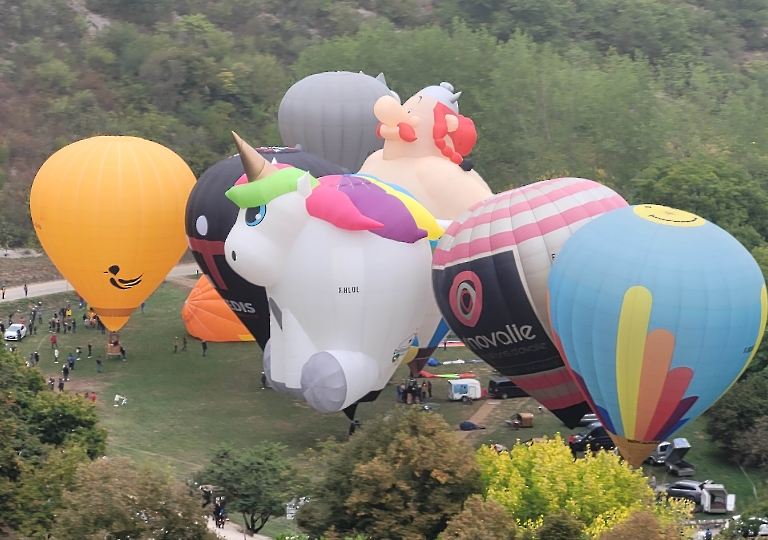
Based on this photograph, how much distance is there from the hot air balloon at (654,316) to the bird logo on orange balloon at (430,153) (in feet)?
31.0

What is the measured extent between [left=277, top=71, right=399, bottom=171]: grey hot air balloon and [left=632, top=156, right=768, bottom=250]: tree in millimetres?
11052

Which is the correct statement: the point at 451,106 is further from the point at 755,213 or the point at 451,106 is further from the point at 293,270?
the point at 755,213

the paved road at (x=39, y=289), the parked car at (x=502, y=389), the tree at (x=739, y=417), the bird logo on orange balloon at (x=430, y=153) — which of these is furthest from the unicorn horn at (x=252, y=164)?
the paved road at (x=39, y=289)

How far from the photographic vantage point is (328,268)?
103 ft

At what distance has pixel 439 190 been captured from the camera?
38.5 m

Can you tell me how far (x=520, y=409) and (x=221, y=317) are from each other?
10326 mm

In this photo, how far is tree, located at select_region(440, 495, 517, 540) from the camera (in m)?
22.2

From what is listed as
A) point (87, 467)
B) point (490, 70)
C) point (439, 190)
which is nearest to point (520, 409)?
point (439, 190)

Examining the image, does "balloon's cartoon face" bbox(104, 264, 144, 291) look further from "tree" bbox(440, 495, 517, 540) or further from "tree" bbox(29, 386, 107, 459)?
"tree" bbox(440, 495, 517, 540)

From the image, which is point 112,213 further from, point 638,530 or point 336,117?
point 638,530

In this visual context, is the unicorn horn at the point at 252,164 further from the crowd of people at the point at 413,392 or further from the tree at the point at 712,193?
the tree at the point at 712,193

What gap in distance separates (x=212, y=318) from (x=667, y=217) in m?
17.1

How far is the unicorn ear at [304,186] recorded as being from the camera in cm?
3194

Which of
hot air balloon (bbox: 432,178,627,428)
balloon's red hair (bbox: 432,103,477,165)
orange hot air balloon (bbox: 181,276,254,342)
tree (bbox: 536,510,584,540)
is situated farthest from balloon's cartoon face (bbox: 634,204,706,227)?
orange hot air balloon (bbox: 181,276,254,342)
